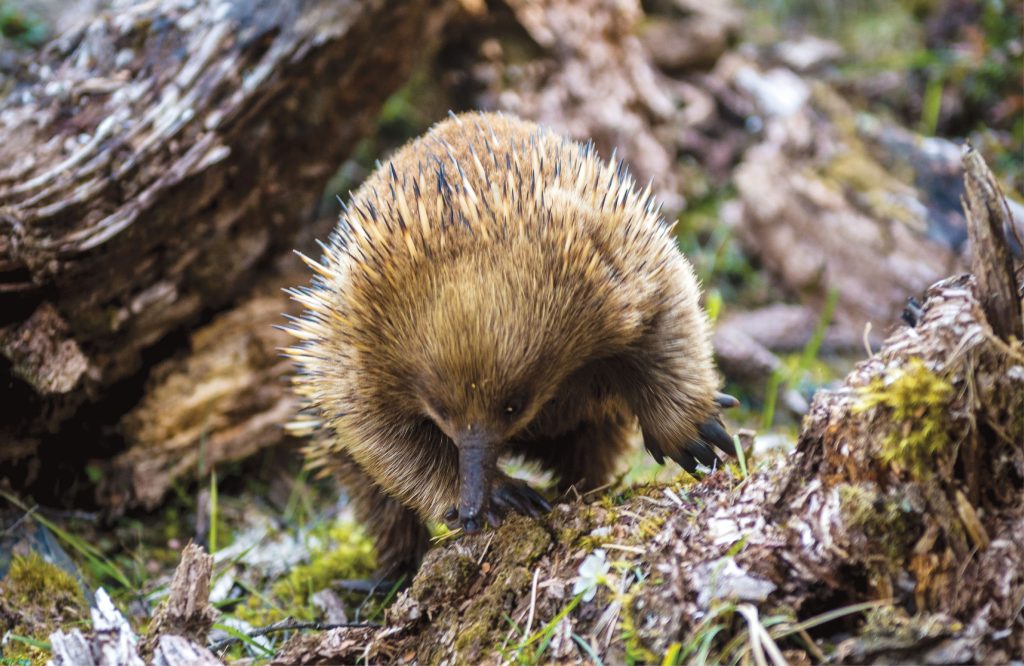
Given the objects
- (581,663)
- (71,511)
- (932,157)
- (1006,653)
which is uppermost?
(932,157)

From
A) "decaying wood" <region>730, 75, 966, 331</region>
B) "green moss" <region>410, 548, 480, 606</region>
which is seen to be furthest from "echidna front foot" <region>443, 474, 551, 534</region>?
"decaying wood" <region>730, 75, 966, 331</region>

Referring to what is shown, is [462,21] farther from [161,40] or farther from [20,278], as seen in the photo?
[20,278]

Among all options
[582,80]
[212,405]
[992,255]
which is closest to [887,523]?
[992,255]

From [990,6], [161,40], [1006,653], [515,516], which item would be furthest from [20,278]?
[990,6]

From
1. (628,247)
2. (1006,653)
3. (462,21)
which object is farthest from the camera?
(462,21)

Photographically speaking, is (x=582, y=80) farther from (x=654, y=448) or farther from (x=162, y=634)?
(x=162, y=634)

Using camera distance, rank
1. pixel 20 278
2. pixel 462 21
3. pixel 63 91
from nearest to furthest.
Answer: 1. pixel 20 278
2. pixel 63 91
3. pixel 462 21
